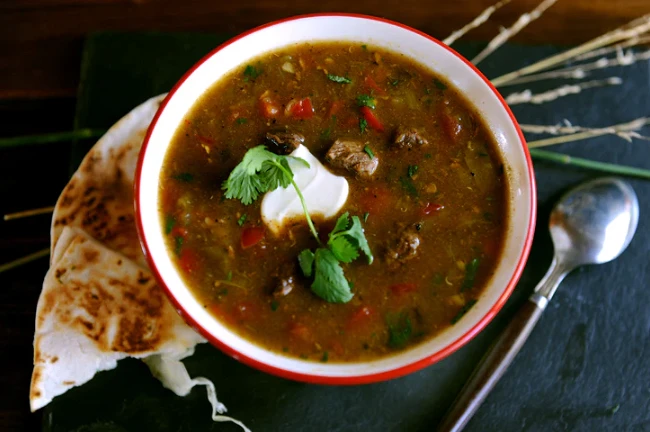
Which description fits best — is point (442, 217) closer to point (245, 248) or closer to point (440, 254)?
point (440, 254)

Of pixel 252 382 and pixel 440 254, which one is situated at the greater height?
pixel 440 254

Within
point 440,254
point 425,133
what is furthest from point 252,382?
point 425,133

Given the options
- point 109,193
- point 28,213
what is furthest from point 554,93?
point 28,213

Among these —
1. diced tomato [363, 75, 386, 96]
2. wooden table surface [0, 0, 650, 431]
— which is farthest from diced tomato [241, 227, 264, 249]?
wooden table surface [0, 0, 650, 431]

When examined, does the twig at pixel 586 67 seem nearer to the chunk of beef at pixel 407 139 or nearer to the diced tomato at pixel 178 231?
the chunk of beef at pixel 407 139

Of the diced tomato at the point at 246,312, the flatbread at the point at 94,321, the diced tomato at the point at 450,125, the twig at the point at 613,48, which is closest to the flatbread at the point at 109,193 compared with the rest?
the flatbread at the point at 94,321

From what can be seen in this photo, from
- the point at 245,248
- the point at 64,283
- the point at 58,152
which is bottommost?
the point at 64,283
